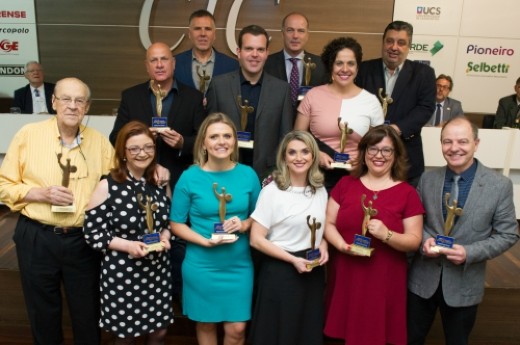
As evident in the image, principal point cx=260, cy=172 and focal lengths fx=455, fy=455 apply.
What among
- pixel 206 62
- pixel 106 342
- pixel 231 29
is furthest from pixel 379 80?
pixel 231 29

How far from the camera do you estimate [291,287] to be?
87.6 inches

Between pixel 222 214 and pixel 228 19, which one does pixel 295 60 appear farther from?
pixel 228 19

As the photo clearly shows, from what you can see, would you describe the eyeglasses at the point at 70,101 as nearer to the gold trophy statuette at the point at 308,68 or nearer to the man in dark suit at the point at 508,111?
the gold trophy statuette at the point at 308,68

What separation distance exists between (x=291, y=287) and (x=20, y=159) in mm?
1479

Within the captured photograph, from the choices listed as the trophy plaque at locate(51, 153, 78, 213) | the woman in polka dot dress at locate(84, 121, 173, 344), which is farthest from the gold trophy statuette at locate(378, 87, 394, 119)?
the trophy plaque at locate(51, 153, 78, 213)

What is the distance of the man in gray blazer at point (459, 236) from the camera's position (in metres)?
2.06

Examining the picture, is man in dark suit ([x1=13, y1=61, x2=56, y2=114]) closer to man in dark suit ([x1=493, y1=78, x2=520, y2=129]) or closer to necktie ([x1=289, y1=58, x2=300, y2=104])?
necktie ([x1=289, y1=58, x2=300, y2=104])

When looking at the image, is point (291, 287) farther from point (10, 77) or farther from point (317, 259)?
point (10, 77)

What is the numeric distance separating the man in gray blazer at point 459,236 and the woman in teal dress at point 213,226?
851mm

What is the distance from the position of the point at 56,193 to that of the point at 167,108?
0.86 m

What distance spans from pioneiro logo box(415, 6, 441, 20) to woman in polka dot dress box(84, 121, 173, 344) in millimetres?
5436

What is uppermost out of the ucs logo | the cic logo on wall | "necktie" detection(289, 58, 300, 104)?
the cic logo on wall

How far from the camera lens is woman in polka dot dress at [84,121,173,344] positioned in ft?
7.05

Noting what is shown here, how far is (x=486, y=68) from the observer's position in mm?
6602
